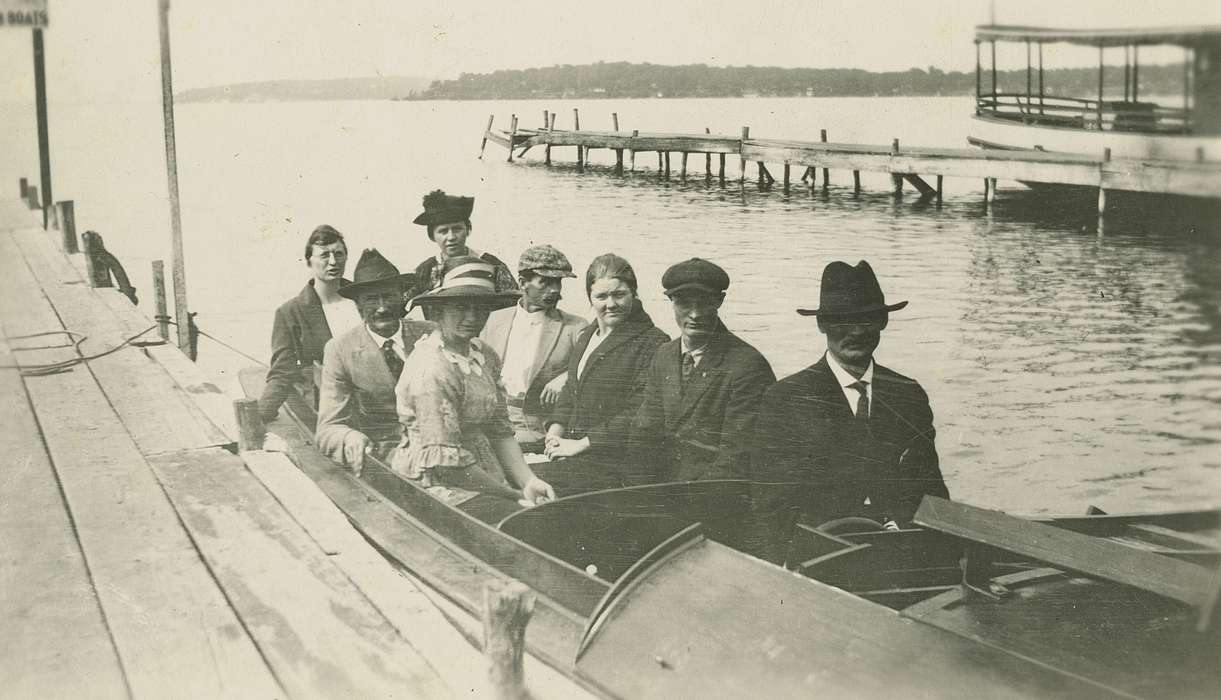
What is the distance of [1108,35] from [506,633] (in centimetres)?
193

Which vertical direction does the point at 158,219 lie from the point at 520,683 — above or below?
above

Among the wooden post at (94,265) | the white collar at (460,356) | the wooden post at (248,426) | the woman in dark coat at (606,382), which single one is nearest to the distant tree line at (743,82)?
the woman in dark coat at (606,382)

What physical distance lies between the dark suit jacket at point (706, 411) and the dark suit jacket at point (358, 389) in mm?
1433

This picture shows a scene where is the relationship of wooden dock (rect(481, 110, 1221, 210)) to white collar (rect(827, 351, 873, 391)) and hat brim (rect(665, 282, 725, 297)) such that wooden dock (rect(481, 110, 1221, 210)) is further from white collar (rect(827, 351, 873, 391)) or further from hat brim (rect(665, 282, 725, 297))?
hat brim (rect(665, 282, 725, 297))

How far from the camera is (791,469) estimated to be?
124 inches

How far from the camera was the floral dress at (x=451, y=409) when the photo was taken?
3.93m

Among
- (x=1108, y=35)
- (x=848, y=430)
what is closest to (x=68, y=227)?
(x=848, y=430)

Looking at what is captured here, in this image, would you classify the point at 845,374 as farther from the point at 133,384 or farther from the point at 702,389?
the point at 133,384

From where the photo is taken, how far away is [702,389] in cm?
333

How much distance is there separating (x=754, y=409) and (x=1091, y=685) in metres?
1.22

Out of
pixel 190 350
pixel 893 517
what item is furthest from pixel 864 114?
pixel 190 350

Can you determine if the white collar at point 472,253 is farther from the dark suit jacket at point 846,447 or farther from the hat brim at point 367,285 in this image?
the dark suit jacket at point 846,447

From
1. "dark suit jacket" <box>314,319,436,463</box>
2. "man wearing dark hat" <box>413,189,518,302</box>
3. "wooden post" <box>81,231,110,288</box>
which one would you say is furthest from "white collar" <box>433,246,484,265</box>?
"wooden post" <box>81,231,110,288</box>

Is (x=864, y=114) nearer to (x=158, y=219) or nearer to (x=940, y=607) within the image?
(x=940, y=607)
